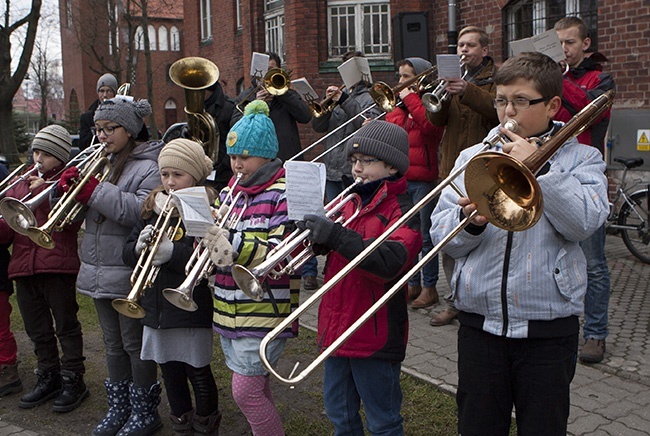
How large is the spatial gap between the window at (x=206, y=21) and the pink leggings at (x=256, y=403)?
17044mm

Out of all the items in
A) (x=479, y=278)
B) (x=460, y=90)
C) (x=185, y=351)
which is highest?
(x=460, y=90)

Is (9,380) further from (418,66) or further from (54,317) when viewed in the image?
(418,66)

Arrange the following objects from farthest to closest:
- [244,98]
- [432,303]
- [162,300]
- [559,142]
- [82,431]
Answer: [244,98]
[432,303]
[82,431]
[162,300]
[559,142]

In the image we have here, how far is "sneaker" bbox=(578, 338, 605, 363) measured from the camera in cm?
470

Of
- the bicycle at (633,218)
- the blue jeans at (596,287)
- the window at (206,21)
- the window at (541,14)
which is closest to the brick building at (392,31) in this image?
the window at (541,14)

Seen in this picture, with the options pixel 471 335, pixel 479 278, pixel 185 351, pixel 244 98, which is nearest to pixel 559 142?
pixel 479 278

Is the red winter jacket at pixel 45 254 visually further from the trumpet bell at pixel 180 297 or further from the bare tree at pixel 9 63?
the bare tree at pixel 9 63

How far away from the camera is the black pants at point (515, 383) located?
Answer: 2598mm

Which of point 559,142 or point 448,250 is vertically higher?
point 559,142

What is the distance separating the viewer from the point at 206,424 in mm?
3754

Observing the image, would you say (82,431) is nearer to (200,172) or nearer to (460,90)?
(200,172)

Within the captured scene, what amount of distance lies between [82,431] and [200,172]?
178 cm

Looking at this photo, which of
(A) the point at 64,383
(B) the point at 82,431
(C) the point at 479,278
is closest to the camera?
(C) the point at 479,278

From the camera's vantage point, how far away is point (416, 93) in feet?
18.3
